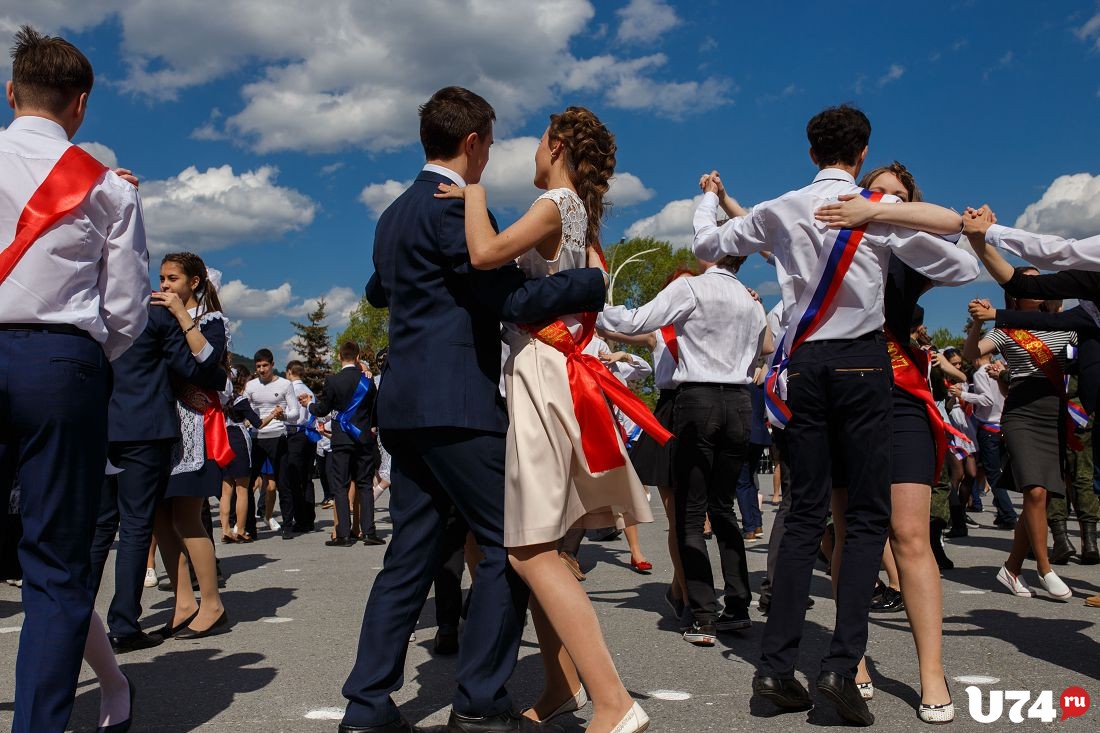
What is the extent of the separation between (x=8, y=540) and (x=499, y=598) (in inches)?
232

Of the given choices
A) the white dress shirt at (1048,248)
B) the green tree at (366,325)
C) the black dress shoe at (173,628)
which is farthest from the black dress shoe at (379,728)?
the green tree at (366,325)

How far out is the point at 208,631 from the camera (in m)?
5.30

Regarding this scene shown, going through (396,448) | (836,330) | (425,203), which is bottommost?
(396,448)

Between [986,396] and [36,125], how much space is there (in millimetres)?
10813

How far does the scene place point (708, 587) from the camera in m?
5.09

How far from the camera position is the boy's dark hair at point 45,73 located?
304 cm

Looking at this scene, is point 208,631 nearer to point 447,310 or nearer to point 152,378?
point 152,378

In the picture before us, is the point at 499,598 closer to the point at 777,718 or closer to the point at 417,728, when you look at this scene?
the point at 417,728

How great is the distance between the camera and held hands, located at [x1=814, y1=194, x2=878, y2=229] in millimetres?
3566

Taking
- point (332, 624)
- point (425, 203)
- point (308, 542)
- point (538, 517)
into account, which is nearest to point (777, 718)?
point (538, 517)

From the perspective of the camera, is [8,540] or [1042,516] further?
[8,540]

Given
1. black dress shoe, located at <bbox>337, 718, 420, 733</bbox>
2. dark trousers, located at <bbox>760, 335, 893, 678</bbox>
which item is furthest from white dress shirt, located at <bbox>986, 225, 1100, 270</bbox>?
black dress shoe, located at <bbox>337, 718, 420, 733</bbox>

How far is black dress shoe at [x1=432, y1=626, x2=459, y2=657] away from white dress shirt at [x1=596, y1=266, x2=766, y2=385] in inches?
74.6

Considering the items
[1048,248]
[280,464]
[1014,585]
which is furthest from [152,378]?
[280,464]
